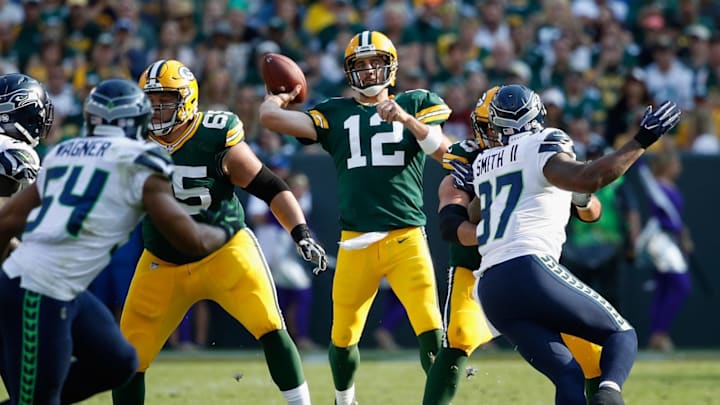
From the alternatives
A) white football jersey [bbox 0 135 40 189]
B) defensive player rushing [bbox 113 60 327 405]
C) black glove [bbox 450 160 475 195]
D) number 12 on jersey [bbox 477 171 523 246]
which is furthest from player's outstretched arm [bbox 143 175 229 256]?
black glove [bbox 450 160 475 195]

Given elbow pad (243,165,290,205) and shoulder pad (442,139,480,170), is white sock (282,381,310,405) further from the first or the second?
shoulder pad (442,139,480,170)

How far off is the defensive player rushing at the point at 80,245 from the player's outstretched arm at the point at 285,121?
1.79 m

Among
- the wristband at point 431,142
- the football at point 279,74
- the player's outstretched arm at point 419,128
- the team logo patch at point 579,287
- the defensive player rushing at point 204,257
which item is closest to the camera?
the team logo patch at point 579,287

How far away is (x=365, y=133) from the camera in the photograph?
6.30 meters

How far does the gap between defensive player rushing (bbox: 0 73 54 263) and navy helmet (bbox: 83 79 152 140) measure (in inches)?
43.0

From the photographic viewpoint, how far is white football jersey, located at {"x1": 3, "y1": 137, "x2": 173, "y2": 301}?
4.42m

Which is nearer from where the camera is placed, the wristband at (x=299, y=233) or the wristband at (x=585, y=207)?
the wristband at (x=585, y=207)

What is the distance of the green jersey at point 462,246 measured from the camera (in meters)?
5.86

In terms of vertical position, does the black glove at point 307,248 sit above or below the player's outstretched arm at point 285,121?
below

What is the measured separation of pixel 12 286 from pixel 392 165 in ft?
7.71

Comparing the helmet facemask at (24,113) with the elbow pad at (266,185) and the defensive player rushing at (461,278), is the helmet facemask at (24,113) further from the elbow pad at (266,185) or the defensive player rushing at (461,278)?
the defensive player rushing at (461,278)

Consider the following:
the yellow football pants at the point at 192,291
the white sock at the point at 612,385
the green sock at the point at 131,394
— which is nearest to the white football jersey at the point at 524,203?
the white sock at the point at 612,385

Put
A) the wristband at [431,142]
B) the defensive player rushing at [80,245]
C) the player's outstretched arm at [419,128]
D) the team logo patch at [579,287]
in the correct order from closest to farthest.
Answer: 1. the defensive player rushing at [80,245]
2. the team logo patch at [579,287]
3. the player's outstretched arm at [419,128]
4. the wristband at [431,142]

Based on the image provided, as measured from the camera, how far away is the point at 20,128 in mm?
5941
